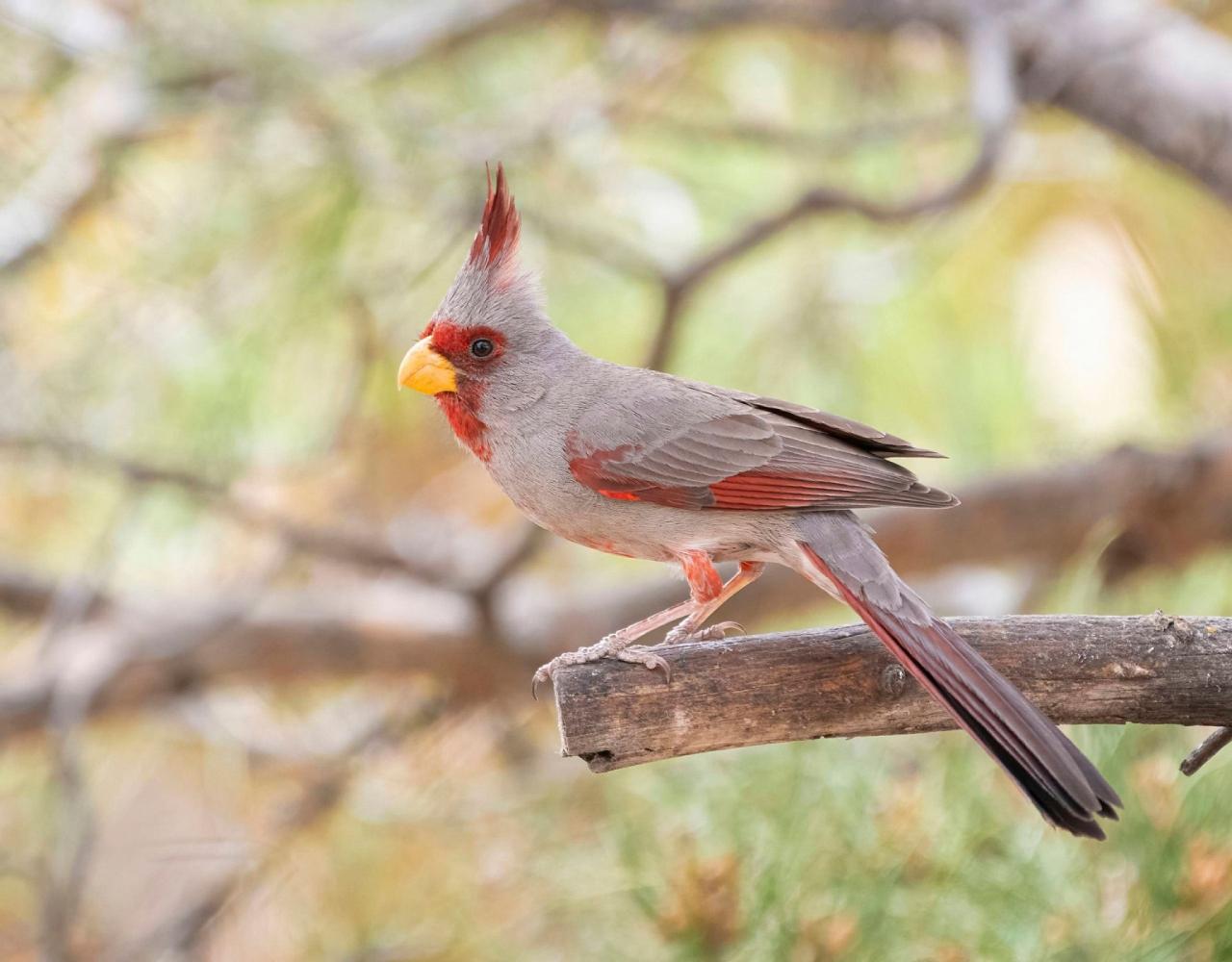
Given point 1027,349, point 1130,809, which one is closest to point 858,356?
point 1027,349

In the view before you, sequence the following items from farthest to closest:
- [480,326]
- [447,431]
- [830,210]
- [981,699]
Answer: [830,210] < [447,431] < [480,326] < [981,699]

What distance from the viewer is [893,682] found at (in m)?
2.01

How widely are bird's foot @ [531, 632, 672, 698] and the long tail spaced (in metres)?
0.30

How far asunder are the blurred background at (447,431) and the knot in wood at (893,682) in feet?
1.49

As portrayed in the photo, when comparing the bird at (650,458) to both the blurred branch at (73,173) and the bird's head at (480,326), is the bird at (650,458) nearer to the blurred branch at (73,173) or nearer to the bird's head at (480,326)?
the bird's head at (480,326)

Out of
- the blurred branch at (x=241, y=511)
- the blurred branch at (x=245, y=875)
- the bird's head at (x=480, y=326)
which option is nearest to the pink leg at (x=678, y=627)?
the bird's head at (x=480, y=326)

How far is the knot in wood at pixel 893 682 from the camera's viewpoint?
2010 millimetres

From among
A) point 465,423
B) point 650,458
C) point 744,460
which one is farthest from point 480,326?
point 744,460

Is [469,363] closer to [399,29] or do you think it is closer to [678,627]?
[678,627]

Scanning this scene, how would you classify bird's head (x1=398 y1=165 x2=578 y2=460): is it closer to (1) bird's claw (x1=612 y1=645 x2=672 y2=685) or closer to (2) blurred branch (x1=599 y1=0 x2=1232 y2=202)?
(1) bird's claw (x1=612 y1=645 x2=672 y2=685)

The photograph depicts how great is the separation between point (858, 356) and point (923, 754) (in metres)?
2.07

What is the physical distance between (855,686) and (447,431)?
3.07 feet

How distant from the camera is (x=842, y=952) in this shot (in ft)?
7.30

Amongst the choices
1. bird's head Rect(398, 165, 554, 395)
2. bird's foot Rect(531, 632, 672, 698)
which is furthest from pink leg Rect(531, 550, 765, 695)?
bird's head Rect(398, 165, 554, 395)
